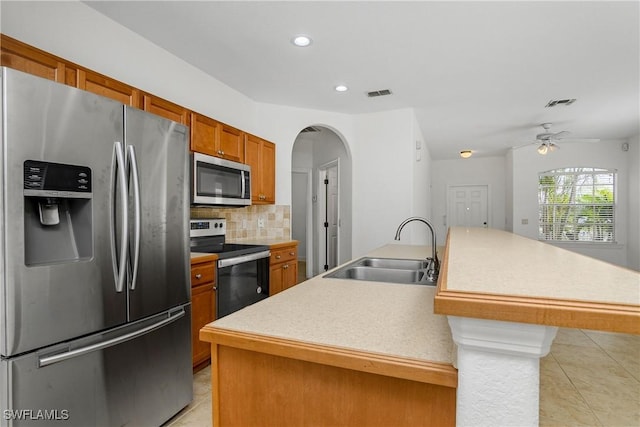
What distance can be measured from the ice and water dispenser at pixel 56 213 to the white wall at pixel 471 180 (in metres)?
7.89

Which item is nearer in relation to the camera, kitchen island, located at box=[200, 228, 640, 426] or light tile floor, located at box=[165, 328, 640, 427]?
kitchen island, located at box=[200, 228, 640, 426]

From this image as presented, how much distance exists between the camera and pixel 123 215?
1.57m

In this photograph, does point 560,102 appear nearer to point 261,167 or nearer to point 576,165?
point 576,165

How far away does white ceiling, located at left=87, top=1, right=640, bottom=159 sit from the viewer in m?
2.19

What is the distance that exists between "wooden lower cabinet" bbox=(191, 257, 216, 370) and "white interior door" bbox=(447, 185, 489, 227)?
7.05m

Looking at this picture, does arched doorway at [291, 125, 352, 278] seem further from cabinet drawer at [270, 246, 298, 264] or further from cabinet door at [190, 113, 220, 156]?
cabinet door at [190, 113, 220, 156]

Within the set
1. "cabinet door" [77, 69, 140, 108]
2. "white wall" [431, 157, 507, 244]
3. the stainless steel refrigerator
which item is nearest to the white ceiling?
"cabinet door" [77, 69, 140, 108]

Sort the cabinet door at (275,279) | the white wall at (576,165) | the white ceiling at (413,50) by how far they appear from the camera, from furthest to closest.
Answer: the white wall at (576,165), the cabinet door at (275,279), the white ceiling at (413,50)

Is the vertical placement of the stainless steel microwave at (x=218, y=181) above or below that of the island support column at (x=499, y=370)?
above

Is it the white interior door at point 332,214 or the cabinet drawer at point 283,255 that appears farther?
the white interior door at point 332,214

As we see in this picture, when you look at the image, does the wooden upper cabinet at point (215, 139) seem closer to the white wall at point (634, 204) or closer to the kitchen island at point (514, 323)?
the kitchen island at point (514, 323)

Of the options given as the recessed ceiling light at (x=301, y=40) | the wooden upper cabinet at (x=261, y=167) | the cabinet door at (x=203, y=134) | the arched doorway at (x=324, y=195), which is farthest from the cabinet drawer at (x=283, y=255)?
the recessed ceiling light at (x=301, y=40)

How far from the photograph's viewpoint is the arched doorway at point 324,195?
5000 mm
